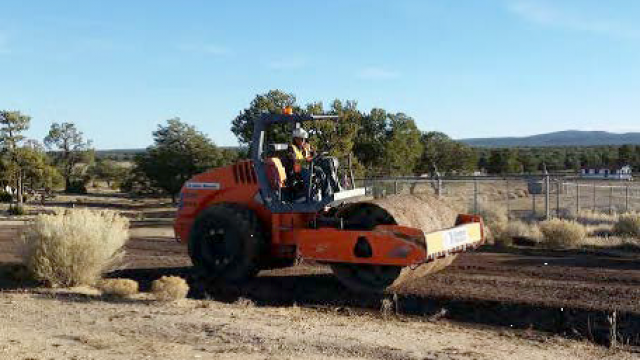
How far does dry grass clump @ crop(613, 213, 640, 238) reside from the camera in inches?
792


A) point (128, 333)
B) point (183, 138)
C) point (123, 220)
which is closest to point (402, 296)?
point (128, 333)

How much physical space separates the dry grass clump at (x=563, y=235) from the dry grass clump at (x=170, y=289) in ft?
34.6

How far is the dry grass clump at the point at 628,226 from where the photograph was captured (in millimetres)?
20109

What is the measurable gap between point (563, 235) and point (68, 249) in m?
11.8

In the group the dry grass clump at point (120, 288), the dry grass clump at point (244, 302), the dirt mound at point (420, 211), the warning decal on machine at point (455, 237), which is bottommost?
the dry grass clump at point (244, 302)

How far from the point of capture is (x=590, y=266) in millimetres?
14453

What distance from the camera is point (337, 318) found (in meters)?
10.4

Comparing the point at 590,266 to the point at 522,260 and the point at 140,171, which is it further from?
the point at 140,171

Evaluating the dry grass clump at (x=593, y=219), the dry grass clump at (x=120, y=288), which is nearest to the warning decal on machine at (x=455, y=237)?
→ the dry grass clump at (x=120, y=288)

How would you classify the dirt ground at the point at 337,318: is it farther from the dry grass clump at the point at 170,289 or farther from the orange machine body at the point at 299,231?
the orange machine body at the point at 299,231

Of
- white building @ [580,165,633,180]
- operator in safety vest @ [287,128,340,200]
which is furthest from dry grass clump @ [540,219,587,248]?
white building @ [580,165,633,180]

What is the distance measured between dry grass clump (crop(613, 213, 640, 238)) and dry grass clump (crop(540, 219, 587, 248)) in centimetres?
167

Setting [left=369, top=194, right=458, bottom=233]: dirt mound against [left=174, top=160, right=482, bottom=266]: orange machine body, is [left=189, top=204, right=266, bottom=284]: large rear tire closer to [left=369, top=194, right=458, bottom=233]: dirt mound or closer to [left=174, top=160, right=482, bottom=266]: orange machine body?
[left=174, top=160, right=482, bottom=266]: orange machine body

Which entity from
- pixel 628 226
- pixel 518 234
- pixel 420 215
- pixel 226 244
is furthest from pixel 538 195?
pixel 226 244
